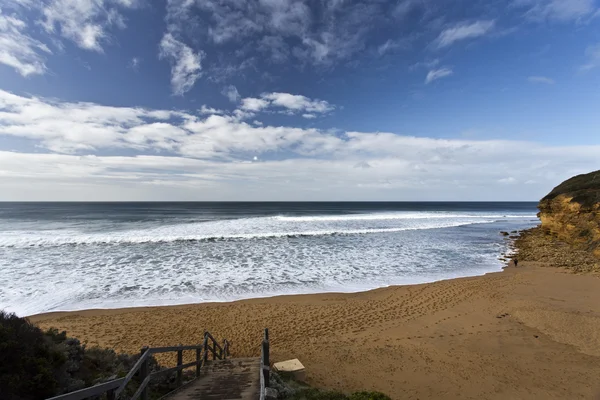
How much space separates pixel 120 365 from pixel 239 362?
10.3 ft

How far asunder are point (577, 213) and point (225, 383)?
123ft

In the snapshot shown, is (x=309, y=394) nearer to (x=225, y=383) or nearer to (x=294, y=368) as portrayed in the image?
(x=294, y=368)

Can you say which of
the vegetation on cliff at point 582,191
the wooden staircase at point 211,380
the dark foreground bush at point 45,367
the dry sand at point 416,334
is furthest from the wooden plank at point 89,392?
the vegetation on cliff at point 582,191

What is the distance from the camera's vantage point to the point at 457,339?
1052cm

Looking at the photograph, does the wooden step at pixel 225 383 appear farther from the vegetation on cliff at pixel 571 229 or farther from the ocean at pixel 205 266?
the vegetation on cliff at pixel 571 229

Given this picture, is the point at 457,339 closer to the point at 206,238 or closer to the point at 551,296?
the point at 551,296

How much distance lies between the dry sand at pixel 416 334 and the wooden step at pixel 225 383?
2.02 meters

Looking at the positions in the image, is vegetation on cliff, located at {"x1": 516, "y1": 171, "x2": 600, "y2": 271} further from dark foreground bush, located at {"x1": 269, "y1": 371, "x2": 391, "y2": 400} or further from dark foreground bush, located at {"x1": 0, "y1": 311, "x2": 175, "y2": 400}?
dark foreground bush, located at {"x1": 0, "y1": 311, "x2": 175, "y2": 400}

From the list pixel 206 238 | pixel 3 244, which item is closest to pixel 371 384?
pixel 206 238

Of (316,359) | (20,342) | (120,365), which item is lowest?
(316,359)

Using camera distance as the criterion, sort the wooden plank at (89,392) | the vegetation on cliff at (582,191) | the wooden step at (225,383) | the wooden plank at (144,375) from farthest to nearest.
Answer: the vegetation on cliff at (582,191) → the wooden step at (225,383) → the wooden plank at (144,375) → the wooden plank at (89,392)

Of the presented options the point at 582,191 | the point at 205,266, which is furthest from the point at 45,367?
the point at 582,191

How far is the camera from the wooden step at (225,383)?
18.6 feet

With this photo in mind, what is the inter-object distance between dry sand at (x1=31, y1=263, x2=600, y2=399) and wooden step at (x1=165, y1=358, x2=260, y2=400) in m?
2.02
